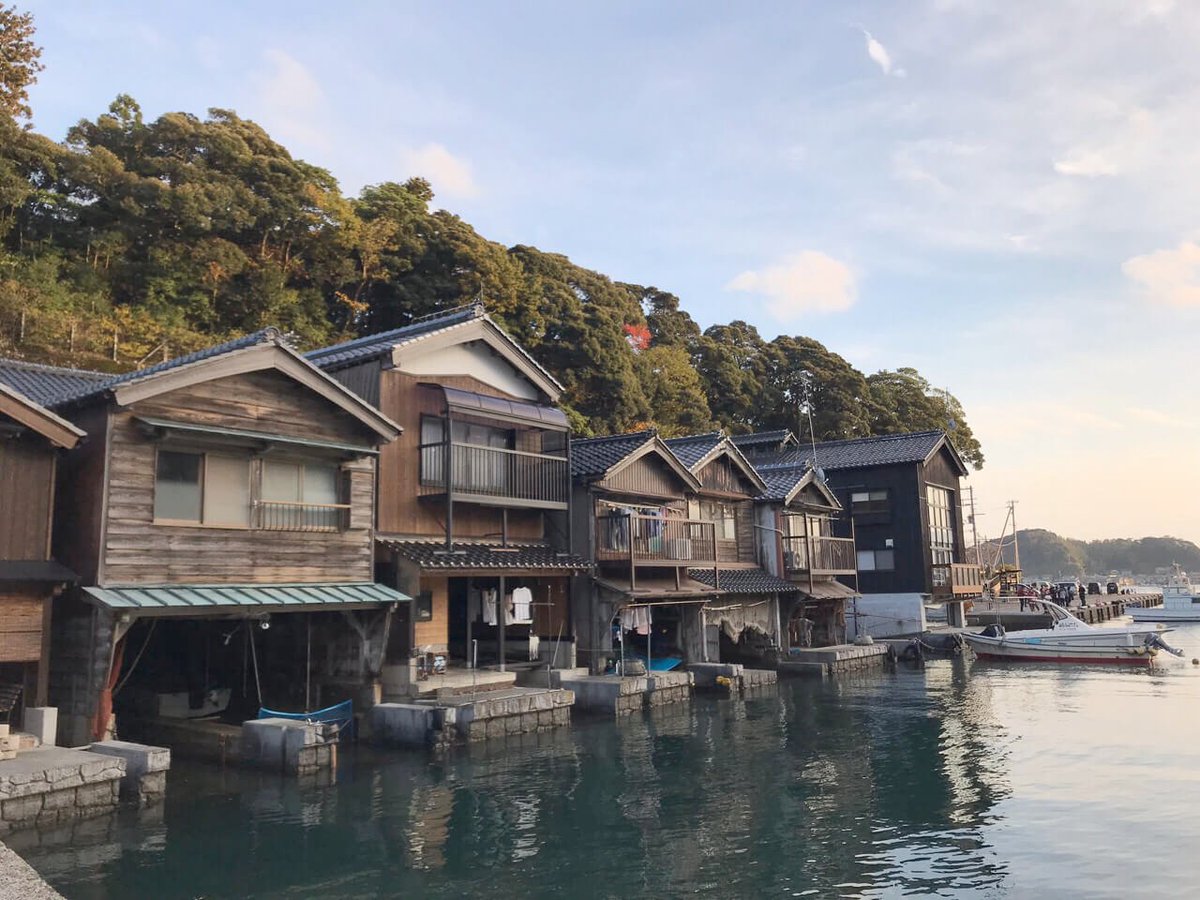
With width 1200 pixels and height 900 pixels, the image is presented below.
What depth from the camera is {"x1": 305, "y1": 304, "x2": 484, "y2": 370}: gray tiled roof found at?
25859 millimetres

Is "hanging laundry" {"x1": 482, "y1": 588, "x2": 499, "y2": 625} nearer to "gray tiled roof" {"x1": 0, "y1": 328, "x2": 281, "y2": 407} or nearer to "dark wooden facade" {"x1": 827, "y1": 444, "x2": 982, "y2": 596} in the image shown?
"gray tiled roof" {"x1": 0, "y1": 328, "x2": 281, "y2": 407}

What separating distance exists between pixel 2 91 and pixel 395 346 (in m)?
27.8

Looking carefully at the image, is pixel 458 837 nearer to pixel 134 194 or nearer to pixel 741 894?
pixel 741 894

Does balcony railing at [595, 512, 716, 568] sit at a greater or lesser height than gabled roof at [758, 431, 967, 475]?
lesser

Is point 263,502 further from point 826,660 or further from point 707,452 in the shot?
point 826,660

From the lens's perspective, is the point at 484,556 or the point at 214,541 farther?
the point at 484,556

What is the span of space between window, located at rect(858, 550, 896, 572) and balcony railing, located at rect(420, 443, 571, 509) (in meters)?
28.1

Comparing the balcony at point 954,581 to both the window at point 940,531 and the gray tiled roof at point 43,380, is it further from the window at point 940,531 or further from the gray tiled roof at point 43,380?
the gray tiled roof at point 43,380

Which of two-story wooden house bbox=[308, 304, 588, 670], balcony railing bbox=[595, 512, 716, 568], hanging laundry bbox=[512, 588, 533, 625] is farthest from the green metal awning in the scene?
balcony railing bbox=[595, 512, 716, 568]

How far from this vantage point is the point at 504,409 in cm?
2730

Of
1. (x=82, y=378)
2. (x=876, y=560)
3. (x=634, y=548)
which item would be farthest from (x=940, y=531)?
(x=82, y=378)

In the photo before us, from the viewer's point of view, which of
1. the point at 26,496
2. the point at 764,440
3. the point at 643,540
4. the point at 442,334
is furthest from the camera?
the point at 764,440

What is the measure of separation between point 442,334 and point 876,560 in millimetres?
33725

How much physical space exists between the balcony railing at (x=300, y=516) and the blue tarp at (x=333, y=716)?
421 centimetres
